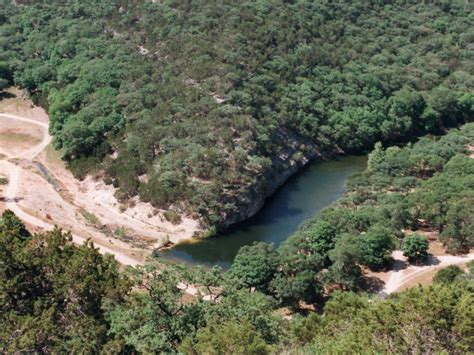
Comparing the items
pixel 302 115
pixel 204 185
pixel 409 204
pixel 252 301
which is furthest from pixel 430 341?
pixel 302 115

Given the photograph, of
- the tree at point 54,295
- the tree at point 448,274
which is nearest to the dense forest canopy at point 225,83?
the tree at point 448,274

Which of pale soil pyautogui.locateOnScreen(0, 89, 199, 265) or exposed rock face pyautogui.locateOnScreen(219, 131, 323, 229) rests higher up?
exposed rock face pyautogui.locateOnScreen(219, 131, 323, 229)

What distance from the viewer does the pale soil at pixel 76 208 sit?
2245 inches

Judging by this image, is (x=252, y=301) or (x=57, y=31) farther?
(x=57, y=31)

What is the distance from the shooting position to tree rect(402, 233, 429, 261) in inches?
1932

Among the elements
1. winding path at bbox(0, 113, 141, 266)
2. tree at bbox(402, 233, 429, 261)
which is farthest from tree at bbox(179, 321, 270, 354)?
tree at bbox(402, 233, 429, 261)

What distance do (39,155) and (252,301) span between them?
5107 cm

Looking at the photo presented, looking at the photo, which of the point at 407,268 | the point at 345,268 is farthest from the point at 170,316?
the point at 407,268

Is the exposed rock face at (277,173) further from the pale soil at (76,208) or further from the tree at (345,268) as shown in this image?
the tree at (345,268)

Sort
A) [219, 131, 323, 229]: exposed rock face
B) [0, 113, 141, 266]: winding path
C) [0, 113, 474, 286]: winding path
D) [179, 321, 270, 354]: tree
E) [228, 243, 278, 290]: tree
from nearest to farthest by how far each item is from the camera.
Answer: [179, 321, 270, 354]: tree
[228, 243, 278, 290]: tree
[0, 113, 474, 286]: winding path
[0, 113, 141, 266]: winding path
[219, 131, 323, 229]: exposed rock face

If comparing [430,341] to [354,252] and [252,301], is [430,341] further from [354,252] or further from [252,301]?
[354,252]

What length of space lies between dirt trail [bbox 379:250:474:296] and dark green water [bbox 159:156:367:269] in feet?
42.8

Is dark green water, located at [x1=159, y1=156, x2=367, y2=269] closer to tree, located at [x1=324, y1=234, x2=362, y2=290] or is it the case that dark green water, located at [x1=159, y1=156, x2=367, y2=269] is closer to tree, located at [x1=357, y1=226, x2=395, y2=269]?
tree, located at [x1=357, y1=226, x2=395, y2=269]

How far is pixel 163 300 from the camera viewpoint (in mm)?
31266
